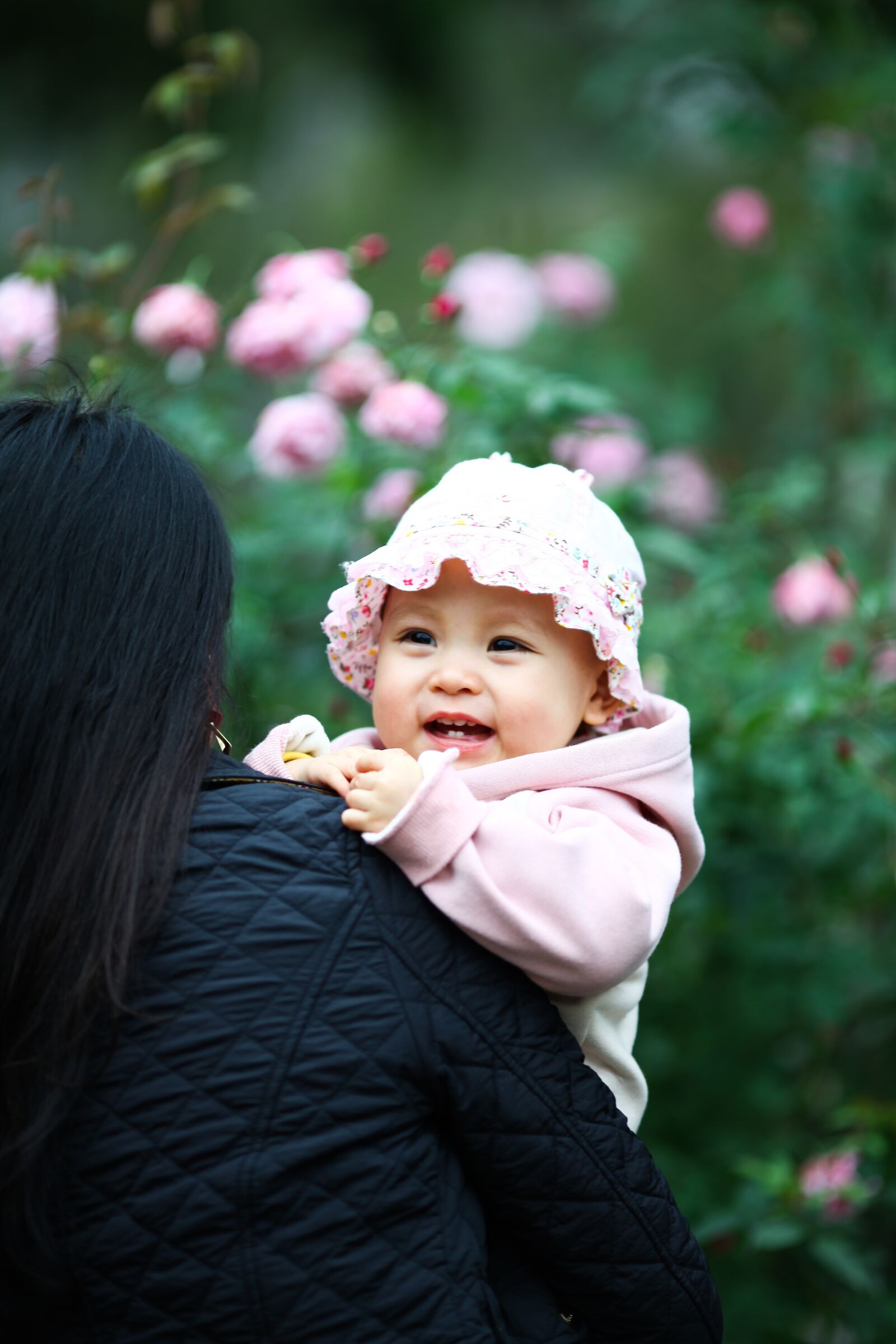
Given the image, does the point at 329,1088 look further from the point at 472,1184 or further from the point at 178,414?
the point at 178,414

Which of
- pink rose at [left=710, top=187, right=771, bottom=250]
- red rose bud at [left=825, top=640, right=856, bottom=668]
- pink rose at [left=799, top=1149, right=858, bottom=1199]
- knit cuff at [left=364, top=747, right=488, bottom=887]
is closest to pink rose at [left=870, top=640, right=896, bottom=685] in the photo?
red rose bud at [left=825, top=640, right=856, bottom=668]

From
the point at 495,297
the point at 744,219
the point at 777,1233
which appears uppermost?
the point at 744,219

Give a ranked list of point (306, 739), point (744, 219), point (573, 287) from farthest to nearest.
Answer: point (744, 219)
point (573, 287)
point (306, 739)

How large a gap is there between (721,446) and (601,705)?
363 centimetres

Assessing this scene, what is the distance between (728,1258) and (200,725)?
2.03 meters

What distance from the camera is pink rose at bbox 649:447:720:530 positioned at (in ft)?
9.98

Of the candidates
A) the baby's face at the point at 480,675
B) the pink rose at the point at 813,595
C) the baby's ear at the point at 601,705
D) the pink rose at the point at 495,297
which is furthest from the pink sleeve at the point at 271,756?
the pink rose at the point at 495,297

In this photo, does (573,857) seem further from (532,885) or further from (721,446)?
(721,446)

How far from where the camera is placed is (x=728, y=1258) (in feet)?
9.07

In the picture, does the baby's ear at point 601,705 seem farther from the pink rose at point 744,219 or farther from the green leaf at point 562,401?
the pink rose at point 744,219

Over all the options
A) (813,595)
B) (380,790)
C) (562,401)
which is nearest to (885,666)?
(813,595)

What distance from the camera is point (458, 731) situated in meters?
1.69

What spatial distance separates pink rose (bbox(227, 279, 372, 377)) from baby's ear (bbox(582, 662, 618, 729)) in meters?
1.00

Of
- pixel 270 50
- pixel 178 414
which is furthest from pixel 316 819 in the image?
pixel 270 50
